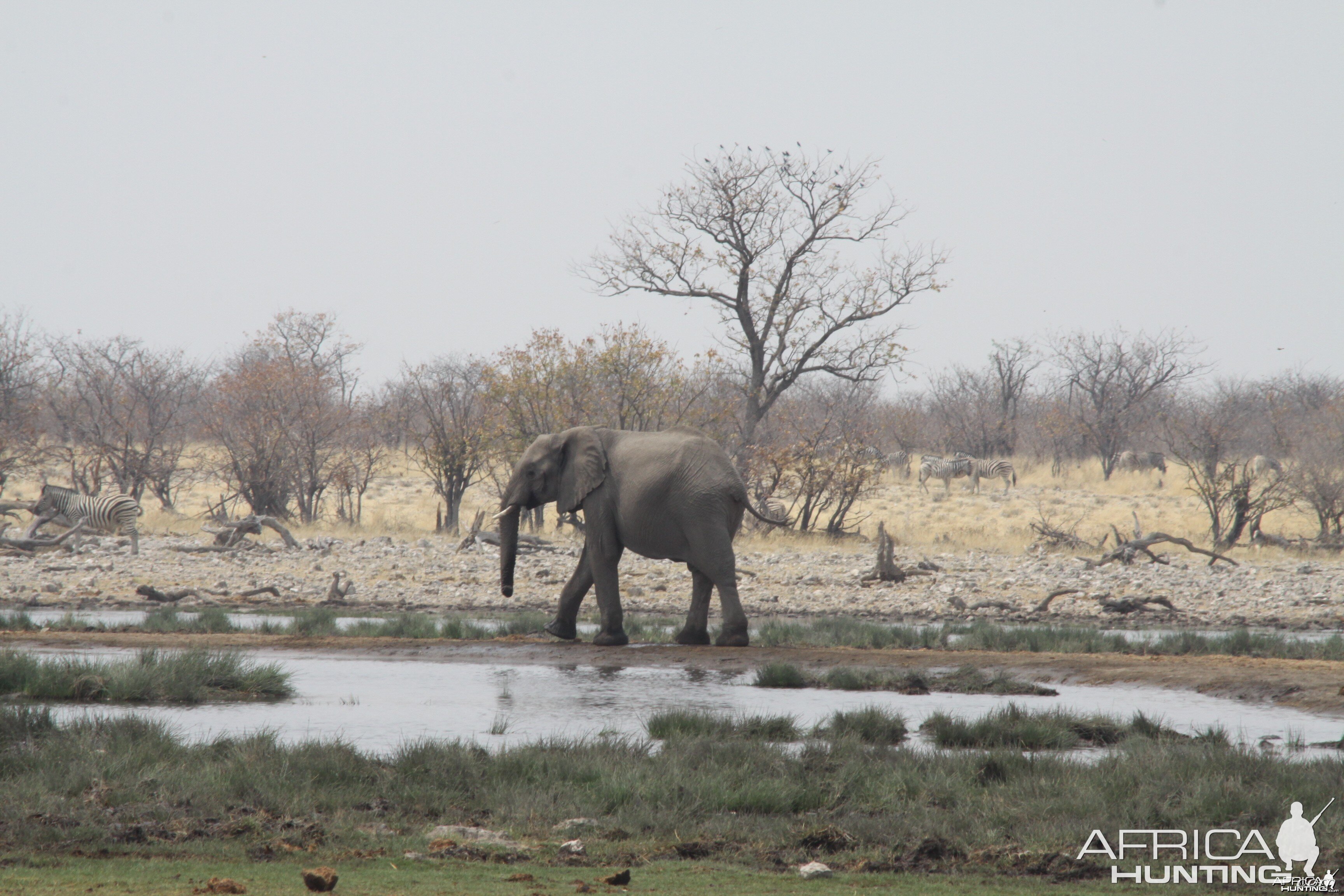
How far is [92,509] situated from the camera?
89.4 ft

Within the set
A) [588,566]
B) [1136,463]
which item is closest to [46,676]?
[588,566]

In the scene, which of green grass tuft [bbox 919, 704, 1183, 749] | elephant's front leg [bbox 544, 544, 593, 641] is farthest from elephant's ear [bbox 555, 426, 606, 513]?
green grass tuft [bbox 919, 704, 1183, 749]

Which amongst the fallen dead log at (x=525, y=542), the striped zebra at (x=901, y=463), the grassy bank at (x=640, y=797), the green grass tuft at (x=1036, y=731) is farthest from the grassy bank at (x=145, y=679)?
the striped zebra at (x=901, y=463)

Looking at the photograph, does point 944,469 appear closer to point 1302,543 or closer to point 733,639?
point 1302,543

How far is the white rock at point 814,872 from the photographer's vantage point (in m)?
5.66

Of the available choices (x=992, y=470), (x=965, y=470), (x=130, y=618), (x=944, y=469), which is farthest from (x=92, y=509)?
→ (x=992, y=470)

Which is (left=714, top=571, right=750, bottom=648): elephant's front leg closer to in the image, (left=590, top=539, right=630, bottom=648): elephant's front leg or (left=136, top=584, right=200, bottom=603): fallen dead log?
(left=590, top=539, right=630, bottom=648): elephant's front leg

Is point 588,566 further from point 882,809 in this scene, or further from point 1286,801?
point 1286,801

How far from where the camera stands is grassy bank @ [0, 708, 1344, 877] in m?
6.06

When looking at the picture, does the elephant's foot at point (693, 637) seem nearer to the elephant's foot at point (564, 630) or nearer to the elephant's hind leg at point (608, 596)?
the elephant's hind leg at point (608, 596)

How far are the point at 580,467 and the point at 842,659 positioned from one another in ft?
12.8

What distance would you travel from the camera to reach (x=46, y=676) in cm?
1048

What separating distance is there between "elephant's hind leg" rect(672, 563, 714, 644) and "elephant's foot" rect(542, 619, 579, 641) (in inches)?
52.5

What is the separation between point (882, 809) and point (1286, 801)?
2.18 m
